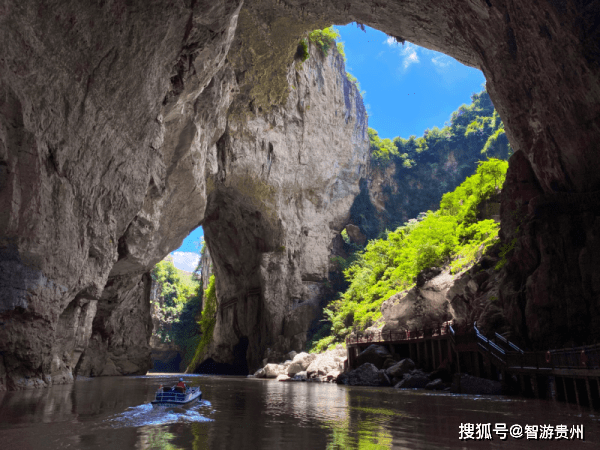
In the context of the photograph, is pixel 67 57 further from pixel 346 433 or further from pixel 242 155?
pixel 242 155

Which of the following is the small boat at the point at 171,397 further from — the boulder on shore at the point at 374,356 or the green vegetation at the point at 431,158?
the green vegetation at the point at 431,158

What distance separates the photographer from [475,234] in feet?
82.2

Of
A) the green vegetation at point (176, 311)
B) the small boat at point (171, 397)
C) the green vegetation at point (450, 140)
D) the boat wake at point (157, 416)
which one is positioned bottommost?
the boat wake at point (157, 416)

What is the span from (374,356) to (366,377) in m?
2.30

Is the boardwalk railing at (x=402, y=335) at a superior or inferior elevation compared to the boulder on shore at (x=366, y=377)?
superior

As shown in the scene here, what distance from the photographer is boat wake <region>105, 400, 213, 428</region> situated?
801 cm

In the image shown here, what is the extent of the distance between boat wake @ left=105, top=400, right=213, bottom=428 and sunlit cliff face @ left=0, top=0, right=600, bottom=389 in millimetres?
5983

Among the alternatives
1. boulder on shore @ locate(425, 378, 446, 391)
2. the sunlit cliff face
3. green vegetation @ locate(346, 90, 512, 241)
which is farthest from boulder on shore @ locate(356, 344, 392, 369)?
green vegetation @ locate(346, 90, 512, 241)

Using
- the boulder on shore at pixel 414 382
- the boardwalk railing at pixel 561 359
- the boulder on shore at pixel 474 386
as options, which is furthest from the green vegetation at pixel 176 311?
the boardwalk railing at pixel 561 359

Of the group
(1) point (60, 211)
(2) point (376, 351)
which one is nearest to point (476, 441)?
(1) point (60, 211)

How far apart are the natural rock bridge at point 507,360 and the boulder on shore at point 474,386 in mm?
387

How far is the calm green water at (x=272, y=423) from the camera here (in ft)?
19.8

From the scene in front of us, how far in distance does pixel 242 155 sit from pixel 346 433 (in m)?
28.2

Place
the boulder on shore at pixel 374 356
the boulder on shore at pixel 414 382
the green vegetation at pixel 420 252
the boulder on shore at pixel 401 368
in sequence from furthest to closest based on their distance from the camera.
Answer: the green vegetation at pixel 420 252 → the boulder on shore at pixel 374 356 → the boulder on shore at pixel 401 368 → the boulder on shore at pixel 414 382
